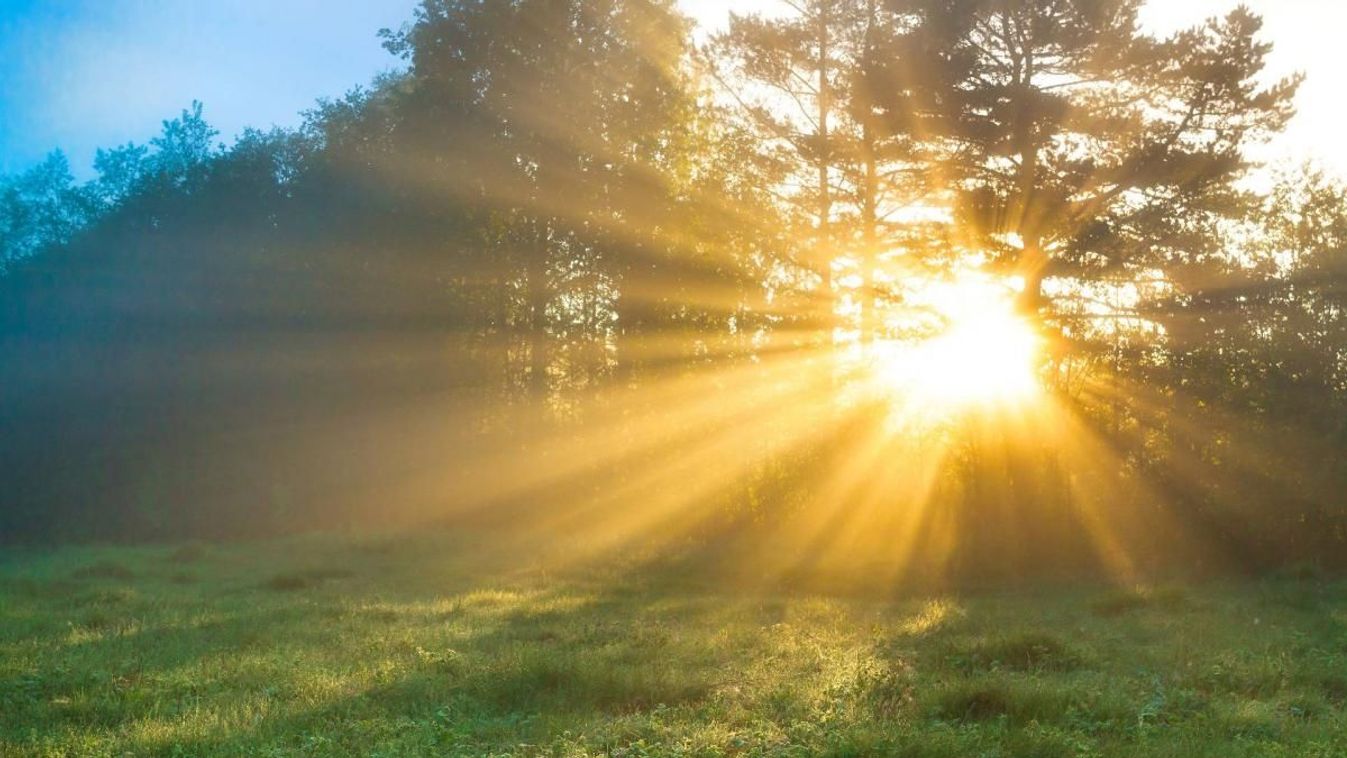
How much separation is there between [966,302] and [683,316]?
10.3m

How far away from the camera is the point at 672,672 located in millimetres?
10875

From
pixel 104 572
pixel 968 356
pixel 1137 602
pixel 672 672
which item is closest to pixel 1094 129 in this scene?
pixel 968 356

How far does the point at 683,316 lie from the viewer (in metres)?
34.6

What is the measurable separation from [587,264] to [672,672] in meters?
26.4

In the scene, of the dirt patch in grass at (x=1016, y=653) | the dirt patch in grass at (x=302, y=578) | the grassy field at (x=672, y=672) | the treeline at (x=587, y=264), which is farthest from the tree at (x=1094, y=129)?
the dirt patch in grass at (x=302, y=578)

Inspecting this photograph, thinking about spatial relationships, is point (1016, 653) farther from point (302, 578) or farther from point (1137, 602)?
point (302, 578)

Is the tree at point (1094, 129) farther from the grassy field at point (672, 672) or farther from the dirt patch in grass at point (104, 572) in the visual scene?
the dirt patch in grass at point (104, 572)

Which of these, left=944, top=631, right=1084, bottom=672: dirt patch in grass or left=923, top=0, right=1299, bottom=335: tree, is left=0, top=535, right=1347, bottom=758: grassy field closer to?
left=944, top=631, right=1084, bottom=672: dirt patch in grass

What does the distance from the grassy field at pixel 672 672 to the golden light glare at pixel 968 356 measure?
18.1 ft

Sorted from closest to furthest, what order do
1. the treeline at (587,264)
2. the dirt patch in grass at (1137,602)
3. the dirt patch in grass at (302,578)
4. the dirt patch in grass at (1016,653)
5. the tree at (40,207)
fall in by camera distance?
1. the dirt patch in grass at (1016,653)
2. the dirt patch in grass at (1137,602)
3. the dirt patch in grass at (302,578)
4. the treeline at (587,264)
5. the tree at (40,207)

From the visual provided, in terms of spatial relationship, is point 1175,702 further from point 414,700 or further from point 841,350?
point 841,350

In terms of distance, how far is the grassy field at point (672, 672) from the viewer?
836cm

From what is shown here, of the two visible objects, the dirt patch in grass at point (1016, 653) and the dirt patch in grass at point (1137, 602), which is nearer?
the dirt patch in grass at point (1016, 653)

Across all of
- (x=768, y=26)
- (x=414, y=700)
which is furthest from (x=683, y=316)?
(x=414, y=700)
